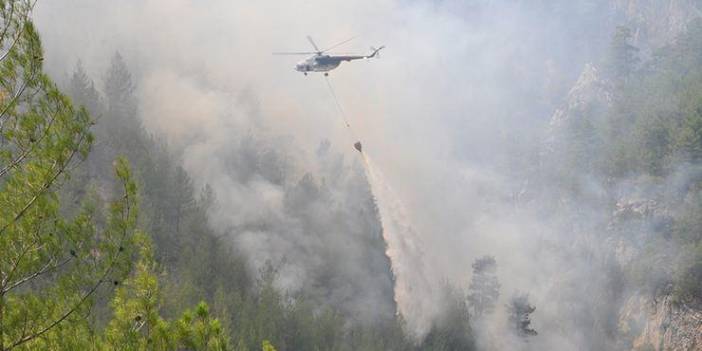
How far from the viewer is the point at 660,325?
7319cm

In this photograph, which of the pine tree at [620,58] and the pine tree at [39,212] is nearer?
the pine tree at [39,212]

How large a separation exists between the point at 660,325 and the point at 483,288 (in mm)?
23406

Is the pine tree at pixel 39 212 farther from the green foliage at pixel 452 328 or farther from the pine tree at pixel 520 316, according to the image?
the pine tree at pixel 520 316

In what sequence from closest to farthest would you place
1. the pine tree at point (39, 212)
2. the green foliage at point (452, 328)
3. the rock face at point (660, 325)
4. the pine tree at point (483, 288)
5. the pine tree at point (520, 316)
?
1. the pine tree at point (39, 212)
2. the rock face at point (660, 325)
3. the green foliage at point (452, 328)
4. the pine tree at point (520, 316)
5. the pine tree at point (483, 288)

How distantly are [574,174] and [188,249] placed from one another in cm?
5253

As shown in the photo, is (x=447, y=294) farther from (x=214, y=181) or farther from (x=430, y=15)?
(x=430, y=15)

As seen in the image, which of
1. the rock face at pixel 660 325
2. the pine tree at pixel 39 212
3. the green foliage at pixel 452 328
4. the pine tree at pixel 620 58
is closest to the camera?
the pine tree at pixel 39 212

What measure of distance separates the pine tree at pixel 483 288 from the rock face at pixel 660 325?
1597 cm

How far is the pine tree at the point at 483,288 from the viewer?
89.8 metres

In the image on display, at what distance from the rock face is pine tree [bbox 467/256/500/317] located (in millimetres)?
15968

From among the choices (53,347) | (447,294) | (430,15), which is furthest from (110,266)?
(430,15)

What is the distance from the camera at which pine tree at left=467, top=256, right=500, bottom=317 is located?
89.8 meters

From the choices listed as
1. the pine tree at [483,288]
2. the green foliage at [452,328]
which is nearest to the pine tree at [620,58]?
the pine tree at [483,288]

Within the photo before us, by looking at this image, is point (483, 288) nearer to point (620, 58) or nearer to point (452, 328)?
point (452, 328)
